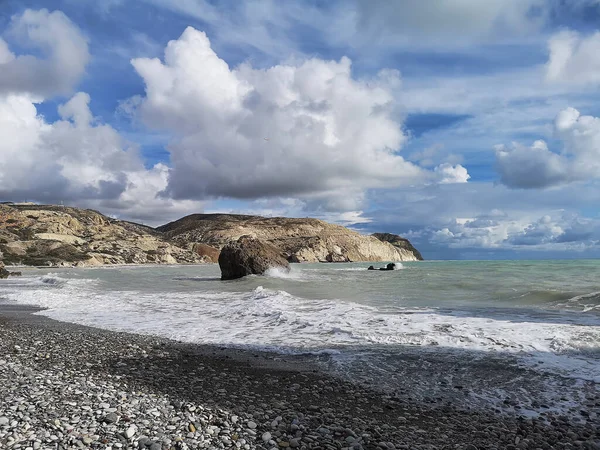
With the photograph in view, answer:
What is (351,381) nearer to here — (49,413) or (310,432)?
(310,432)

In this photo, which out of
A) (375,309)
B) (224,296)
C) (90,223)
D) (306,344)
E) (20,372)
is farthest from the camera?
(90,223)

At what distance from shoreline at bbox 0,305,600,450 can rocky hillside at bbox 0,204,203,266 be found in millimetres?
95638

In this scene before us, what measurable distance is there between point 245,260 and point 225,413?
1276 inches

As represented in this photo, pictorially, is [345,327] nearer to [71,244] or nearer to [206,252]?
[71,244]

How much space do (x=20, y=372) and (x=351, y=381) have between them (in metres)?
5.93

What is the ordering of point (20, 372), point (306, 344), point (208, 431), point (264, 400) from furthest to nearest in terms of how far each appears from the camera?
point (306, 344) < point (20, 372) < point (264, 400) < point (208, 431)

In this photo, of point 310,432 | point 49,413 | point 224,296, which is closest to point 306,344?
point 310,432

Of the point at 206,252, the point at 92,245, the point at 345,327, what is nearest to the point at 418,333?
the point at 345,327

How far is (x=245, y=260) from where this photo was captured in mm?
38156

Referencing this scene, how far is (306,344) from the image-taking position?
11.0 meters

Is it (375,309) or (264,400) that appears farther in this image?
(375,309)

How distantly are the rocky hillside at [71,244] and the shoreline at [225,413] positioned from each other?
95.6 m

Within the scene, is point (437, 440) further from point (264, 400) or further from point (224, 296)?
point (224, 296)

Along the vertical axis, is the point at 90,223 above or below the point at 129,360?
above
